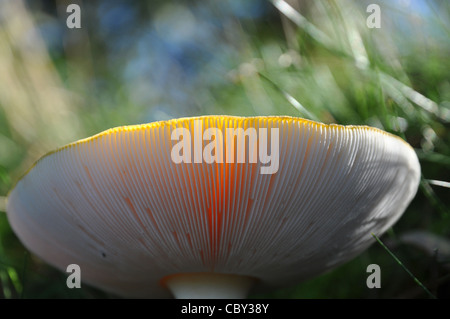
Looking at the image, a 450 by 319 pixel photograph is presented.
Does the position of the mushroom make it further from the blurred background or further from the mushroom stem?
the blurred background

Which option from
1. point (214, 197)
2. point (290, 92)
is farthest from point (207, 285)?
point (290, 92)

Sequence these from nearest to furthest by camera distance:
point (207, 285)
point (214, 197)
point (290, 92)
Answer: point (214, 197) < point (207, 285) < point (290, 92)

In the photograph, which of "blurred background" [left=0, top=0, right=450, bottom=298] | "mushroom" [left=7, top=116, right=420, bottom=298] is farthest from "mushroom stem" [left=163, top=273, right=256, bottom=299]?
"blurred background" [left=0, top=0, right=450, bottom=298]

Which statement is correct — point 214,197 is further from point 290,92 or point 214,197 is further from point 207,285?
point 290,92

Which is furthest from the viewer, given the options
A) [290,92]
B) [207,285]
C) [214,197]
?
[290,92]

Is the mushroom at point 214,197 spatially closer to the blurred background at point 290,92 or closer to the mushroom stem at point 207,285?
the mushroom stem at point 207,285

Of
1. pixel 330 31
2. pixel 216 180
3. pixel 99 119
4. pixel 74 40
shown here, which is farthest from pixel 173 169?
pixel 74 40

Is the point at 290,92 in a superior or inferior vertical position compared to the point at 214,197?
superior

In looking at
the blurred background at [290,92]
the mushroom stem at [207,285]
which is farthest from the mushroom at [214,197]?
the blurred background at [290,92]
